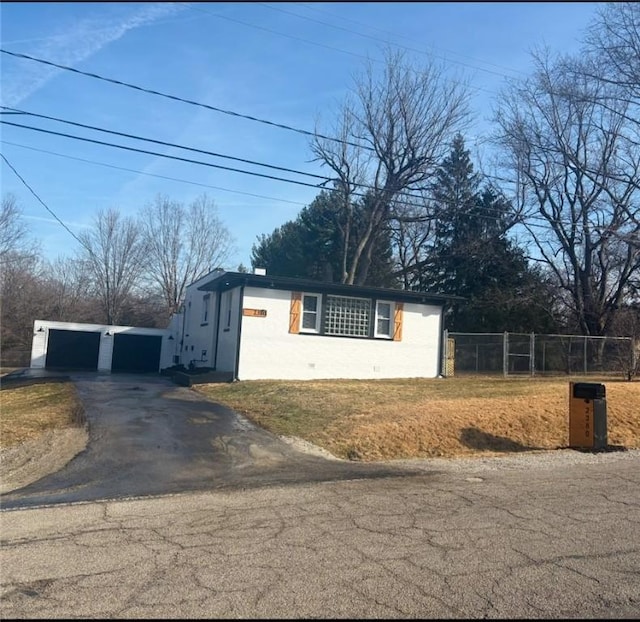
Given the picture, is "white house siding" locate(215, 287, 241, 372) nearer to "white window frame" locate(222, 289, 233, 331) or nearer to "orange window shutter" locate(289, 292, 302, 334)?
"white window frame" locate(222, 289, 233, 331)

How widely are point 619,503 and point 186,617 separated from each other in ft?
18.8

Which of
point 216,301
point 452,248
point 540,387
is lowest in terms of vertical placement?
point 540,387

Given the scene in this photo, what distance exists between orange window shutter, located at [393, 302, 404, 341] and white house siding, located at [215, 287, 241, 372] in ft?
19.3

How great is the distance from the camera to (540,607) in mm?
4445

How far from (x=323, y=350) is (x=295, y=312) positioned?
168cm

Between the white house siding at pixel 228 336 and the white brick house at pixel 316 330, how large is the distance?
34 millimetres

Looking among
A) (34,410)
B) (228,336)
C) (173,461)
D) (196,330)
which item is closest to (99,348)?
(196,330)

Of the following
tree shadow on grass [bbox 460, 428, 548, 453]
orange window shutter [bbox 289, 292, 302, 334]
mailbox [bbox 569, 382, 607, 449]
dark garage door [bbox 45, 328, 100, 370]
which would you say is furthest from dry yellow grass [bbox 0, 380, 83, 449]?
dark garage door [bbox 45, 328, 100, 370]

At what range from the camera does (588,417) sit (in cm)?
1248

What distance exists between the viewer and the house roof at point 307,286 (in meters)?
21.1

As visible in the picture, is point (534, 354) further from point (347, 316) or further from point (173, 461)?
point (173, 461)

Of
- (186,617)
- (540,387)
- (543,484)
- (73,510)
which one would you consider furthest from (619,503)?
(540,387)

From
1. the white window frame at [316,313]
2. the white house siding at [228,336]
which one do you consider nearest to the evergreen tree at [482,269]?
the white window frame at [316,313]

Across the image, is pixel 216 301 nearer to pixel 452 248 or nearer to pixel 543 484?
pixel 543 484
